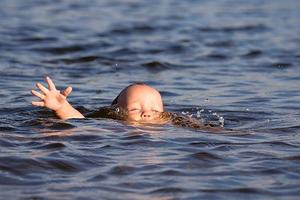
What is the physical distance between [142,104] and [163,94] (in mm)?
2274

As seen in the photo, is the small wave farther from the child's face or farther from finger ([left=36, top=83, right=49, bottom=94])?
the child's face

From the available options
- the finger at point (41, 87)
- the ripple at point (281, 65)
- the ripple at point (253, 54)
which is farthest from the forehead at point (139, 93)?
the ripple at point (253, 54)

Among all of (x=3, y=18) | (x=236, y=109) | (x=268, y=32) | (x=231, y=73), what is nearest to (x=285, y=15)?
(x=268, y=32)

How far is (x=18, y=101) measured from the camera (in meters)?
9.62

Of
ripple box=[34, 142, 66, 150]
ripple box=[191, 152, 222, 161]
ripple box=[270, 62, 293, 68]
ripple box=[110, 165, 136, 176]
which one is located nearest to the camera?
ripple box=[110, 165, 136, 176]

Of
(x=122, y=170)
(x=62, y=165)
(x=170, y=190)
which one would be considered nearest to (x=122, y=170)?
(x=122, y=170)

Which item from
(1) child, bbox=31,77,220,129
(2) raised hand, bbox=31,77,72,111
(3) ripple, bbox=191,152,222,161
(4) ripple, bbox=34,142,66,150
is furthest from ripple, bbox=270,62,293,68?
(4) ripple, bbox=34,142,66,150

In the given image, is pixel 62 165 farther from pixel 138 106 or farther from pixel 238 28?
pixel 238 28

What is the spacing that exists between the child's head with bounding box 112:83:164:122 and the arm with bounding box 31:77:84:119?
1.85 feet

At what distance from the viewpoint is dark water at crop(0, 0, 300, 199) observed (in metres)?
5.93

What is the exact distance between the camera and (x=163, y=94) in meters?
10.4

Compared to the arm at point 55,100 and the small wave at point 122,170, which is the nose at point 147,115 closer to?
the arm at point 55,100

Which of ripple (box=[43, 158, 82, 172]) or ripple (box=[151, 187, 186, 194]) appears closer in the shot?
ripple (box=[151, 187, 186, 194])

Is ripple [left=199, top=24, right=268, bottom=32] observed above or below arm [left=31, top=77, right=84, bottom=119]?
above
